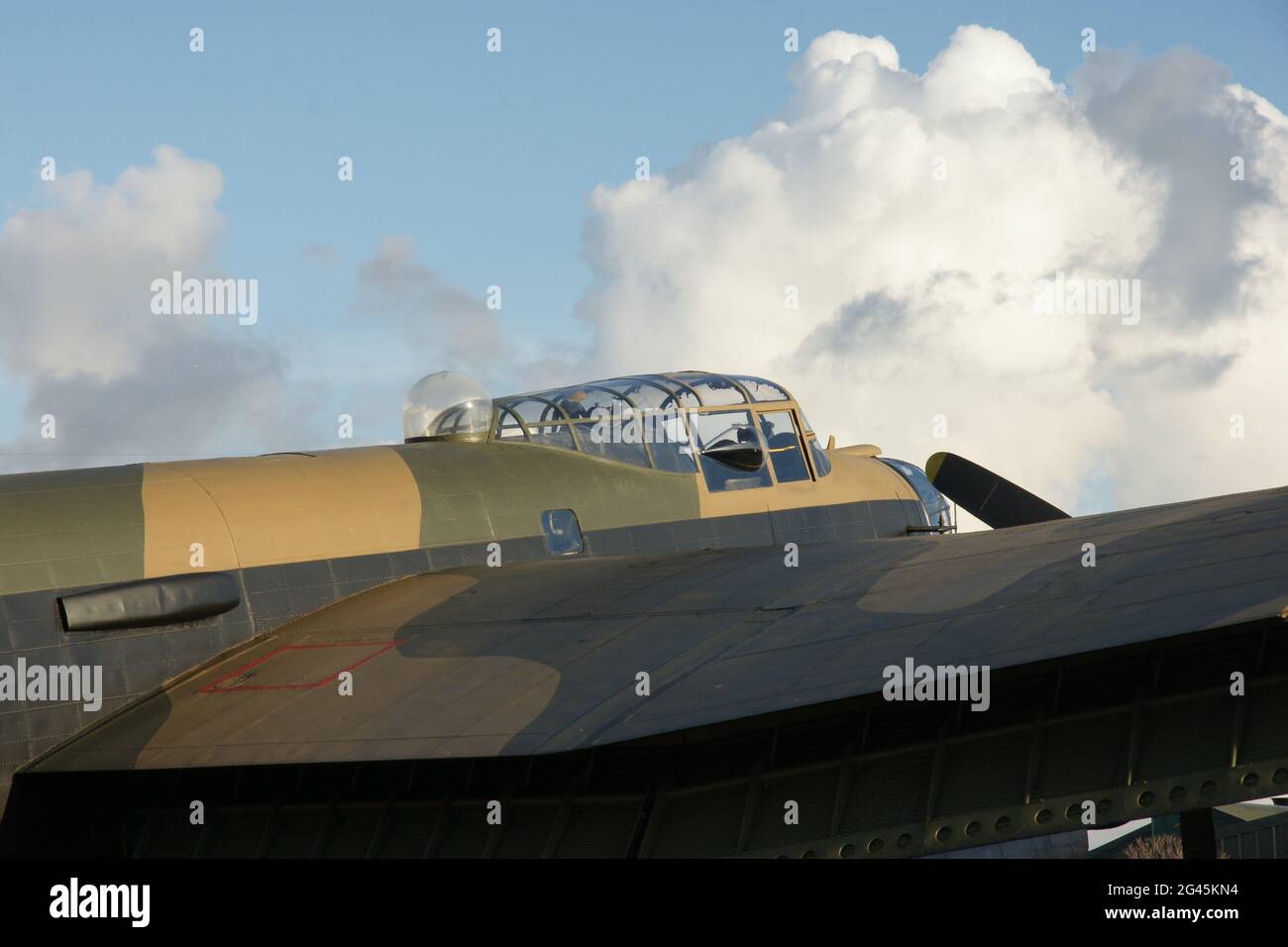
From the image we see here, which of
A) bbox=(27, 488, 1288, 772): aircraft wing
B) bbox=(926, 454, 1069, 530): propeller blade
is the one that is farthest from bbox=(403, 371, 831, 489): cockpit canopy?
bbox=(926, 454, 1069, 530): propeller blade

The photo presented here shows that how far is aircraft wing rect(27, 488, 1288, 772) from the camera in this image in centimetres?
772

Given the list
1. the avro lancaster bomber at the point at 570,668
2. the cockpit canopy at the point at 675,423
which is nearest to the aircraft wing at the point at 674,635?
the avro lancaster bomber at the point at 570,668

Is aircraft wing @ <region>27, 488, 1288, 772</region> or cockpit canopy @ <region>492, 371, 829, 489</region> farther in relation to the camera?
cockpit canopy @ <region>492, 371, 829, 489</region>

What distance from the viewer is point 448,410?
14188mm

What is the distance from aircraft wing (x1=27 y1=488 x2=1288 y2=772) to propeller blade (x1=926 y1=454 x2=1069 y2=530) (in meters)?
6.48

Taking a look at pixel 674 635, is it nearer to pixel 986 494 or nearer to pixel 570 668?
pixel 570 668

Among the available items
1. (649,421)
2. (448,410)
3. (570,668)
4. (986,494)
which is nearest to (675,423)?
(649,421)

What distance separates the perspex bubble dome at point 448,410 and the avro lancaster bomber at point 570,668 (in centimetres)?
30

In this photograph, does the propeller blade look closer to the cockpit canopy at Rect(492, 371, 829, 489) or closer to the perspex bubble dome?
the cockpit canopy at Rect(492, 371, 829, 489)

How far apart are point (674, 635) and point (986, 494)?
359 inches

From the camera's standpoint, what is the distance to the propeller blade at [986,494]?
56.2 ft

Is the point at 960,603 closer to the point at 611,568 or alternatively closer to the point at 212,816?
the point at 611,568
